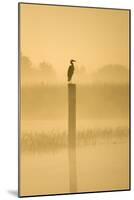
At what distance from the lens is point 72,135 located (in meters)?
2.66

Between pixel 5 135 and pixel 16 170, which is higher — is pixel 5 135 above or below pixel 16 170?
above

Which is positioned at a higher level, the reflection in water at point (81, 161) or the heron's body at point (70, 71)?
the heron's body at point (70, 71)

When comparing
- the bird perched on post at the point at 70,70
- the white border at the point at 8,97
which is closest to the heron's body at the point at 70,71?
the bird perched on post at the point at 70,70

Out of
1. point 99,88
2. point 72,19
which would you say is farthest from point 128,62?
point 72,19

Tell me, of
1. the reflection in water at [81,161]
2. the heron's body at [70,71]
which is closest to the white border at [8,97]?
the reflection in water at [81,161]

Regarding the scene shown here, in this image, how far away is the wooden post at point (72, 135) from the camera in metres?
2.65

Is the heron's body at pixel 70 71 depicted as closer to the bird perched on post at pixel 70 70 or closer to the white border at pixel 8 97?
the bird perched on post at pixel 70 70

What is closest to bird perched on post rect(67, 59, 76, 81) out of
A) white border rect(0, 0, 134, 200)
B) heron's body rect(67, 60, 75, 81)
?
heron's body rect(67, 60, 75, 81)

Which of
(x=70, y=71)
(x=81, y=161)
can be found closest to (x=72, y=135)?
(x=81, y=161)

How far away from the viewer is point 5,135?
256 centimetres

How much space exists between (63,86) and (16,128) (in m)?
0.37

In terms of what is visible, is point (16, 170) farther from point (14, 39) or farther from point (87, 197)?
point (14, 39)

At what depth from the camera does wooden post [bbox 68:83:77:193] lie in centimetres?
265

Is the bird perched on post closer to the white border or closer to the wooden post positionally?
the wooden post
